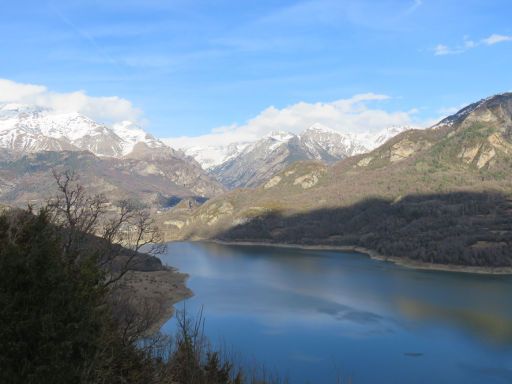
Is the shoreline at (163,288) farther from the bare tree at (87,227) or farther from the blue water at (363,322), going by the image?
the bare tree at (87,227)

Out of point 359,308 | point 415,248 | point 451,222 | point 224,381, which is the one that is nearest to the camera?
point 224,381

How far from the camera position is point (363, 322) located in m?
81.7

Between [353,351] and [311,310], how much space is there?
27743 millimetres

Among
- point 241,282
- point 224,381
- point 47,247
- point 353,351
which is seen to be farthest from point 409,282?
point 47,247

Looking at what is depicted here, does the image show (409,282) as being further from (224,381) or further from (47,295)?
(47,295)

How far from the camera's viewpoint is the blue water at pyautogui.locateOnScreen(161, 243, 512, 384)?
5762cm

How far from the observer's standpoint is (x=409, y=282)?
12219 centimetres

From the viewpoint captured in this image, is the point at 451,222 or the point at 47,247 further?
the point at 451,222

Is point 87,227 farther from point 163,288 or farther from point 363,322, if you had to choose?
point 163,288

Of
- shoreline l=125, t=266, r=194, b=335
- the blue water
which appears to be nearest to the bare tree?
the blue water

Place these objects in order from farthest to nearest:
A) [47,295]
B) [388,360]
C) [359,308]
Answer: [359,308] → [388,360] → [47,295]

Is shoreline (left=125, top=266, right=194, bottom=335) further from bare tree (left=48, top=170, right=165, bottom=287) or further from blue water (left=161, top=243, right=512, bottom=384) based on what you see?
bare tree (left=48, top=170, right=165, bottom=287)

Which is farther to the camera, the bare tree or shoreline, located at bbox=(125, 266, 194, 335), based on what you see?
shoreline, located at bbox=(125, 266, 194, 335)

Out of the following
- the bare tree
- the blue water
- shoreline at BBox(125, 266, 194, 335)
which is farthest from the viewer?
shoreline at BBox(125, 266, 194, 335)
